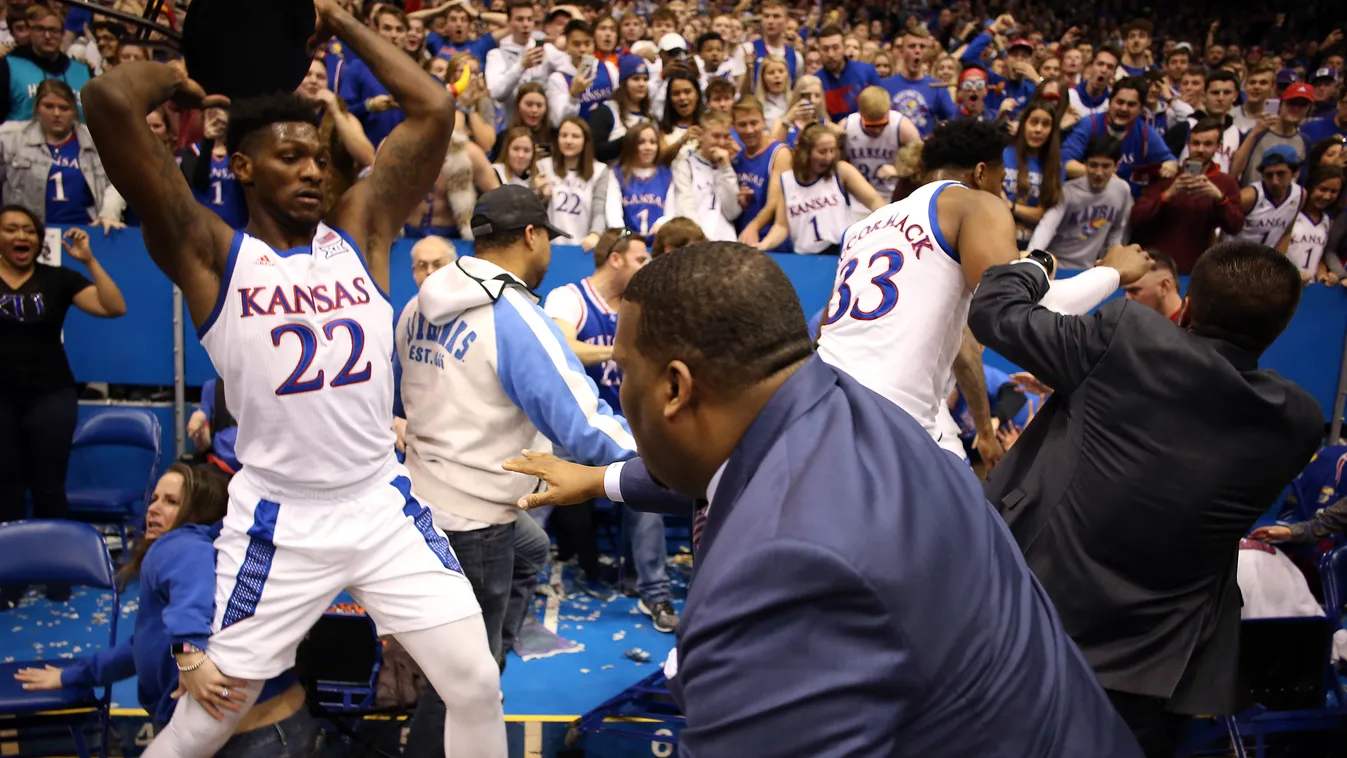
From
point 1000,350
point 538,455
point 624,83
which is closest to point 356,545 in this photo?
point 538,455

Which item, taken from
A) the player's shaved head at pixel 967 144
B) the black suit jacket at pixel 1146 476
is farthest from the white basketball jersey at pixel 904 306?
the black suit jacket at pixel 1146 476

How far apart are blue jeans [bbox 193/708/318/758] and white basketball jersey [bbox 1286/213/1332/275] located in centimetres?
719

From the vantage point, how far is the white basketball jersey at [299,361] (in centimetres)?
272

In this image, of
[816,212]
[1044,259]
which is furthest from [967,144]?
[816,212]

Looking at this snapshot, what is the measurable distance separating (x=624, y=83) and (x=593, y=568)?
12.0ft

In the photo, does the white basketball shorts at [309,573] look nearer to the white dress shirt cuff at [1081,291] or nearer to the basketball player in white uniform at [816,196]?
the white dress shirt cuff at [1081,291]

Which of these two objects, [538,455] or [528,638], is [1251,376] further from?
[528,638]

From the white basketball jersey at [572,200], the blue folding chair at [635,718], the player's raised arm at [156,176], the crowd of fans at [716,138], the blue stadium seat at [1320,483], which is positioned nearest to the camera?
the player's raised arm at [156,176]

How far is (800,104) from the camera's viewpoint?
755 cm

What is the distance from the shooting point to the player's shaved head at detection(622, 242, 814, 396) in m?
1.34

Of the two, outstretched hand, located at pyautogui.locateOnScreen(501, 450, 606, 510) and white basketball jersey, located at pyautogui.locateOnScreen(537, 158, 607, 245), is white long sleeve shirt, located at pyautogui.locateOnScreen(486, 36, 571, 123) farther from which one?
outstretched hand, located at pyautogui.locateOnScreen(501, 450, 606, 510)

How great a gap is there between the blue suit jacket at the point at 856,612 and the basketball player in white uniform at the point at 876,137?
5.94m

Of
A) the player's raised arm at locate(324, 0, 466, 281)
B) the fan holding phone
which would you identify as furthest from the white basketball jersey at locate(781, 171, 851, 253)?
the player's raised arm at locate(324, 0, 466, 281)

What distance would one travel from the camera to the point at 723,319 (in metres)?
1.34
